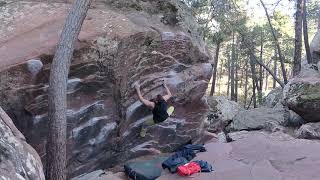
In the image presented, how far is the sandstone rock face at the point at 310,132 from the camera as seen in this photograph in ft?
41.3

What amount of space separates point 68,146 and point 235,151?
460 cm

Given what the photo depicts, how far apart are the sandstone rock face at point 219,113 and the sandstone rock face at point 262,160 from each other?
6.69 metres

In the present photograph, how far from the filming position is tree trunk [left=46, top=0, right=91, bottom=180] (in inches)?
260

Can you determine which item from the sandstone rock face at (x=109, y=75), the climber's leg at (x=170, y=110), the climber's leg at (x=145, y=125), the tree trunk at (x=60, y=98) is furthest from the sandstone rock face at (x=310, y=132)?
the tree trunk at (x=60, y=98)

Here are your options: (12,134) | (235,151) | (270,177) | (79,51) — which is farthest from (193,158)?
(12,134)

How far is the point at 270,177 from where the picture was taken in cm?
825

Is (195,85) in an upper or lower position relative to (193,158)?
upper

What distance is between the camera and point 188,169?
8828 millimetres

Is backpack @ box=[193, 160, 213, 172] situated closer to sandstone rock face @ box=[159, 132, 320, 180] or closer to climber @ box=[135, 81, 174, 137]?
sandstone rock face @ box=[159, 132, 320, 180]

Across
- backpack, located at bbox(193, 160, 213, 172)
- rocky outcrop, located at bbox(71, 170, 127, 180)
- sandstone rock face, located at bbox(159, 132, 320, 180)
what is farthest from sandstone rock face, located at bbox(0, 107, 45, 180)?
backpack, located at bbox(193, 160, 213, 172)

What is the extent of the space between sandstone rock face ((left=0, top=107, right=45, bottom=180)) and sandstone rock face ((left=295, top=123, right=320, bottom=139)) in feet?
32.4

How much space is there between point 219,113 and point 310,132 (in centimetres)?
687

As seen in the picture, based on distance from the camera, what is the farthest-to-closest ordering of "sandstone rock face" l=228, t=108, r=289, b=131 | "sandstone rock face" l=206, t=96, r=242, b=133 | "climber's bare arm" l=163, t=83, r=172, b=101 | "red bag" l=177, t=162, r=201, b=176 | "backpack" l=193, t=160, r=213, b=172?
"sandstone rock face" l=206, t=96, r=242, b=133
"sandstone rock face" l=228, t=108, r=289, b=131
"climber's bare arm" l=163, t=83, r=172, b=101
"backpack" l=193, t=160, r=213, b=172
"red bag" l=177, t=162, r=201, b=176

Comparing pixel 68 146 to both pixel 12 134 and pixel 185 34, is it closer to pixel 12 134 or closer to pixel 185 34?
pixel 12 134
